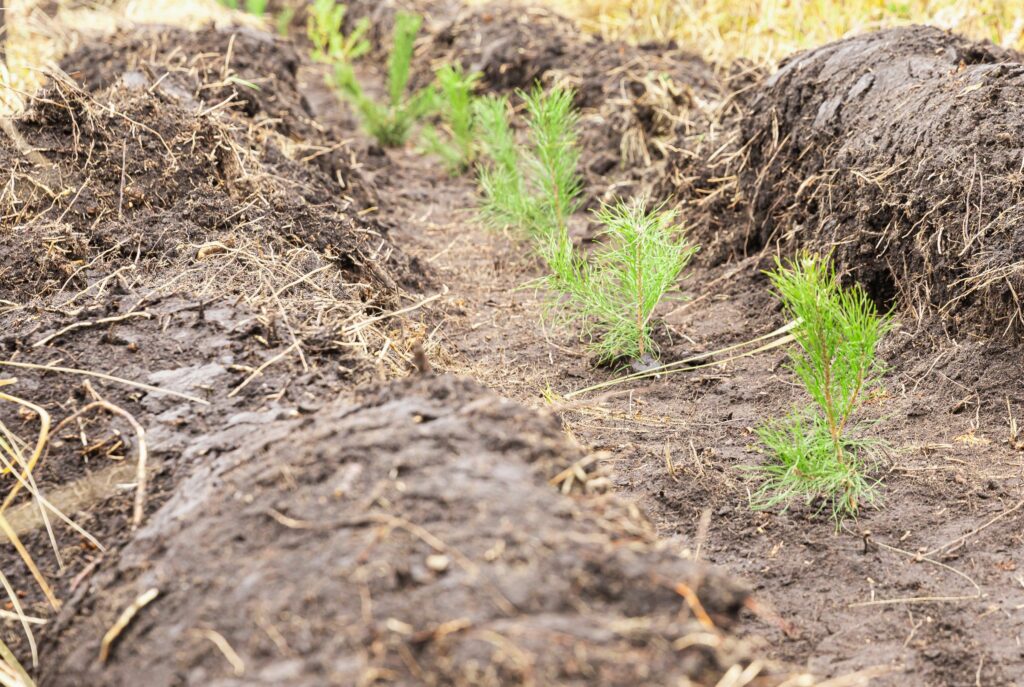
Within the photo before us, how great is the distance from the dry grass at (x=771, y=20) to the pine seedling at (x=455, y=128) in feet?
4.98

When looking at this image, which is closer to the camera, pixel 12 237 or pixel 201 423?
pixel 201 423

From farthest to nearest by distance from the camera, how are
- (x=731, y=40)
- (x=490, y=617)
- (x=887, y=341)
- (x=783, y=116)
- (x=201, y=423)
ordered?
(x=731, y=40) → (x=783, y=116) → (x=887, y=341) → (x=201, y=423) → (x=490, y=617)

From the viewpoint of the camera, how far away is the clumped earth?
1483 mm

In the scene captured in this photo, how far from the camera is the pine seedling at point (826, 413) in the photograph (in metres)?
2.45

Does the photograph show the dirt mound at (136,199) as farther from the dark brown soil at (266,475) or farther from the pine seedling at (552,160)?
the pine seedling at (552,160)

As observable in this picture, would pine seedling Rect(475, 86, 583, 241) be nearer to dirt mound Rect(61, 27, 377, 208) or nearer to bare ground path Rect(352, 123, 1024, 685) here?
bare ground path Rect(352, 123, 1024, 685)

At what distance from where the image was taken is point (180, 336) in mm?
2506

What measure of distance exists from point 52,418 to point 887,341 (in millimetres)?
2627

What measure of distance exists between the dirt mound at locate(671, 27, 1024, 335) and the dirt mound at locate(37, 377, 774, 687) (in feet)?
6.41

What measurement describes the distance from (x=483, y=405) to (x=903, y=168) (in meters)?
2.25

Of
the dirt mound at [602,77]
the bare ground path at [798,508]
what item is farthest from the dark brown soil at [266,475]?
the dirt mound at [602,77]

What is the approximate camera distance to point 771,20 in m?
5.78

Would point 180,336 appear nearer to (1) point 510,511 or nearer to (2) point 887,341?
(1) point 510,511

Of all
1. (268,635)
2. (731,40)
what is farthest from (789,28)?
(268,635)
